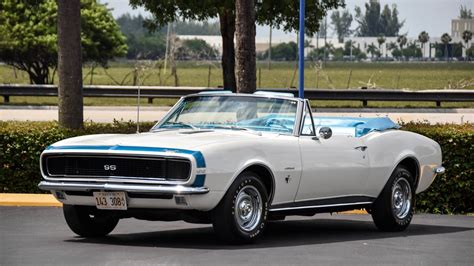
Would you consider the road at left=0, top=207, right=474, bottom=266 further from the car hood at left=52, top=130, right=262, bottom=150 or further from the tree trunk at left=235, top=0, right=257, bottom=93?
the tree trunk at left=235, top=0, right=257, bottom=93

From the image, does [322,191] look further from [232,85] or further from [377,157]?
[232,85]

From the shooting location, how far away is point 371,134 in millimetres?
13734

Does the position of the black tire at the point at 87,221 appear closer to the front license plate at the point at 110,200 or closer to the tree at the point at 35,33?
the front license plate at the point at 110,200

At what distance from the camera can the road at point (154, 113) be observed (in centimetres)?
3625

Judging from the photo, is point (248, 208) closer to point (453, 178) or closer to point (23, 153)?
point (453, 178)

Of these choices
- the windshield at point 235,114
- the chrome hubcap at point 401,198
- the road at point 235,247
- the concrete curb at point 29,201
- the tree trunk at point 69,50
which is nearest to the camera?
the road at point 235,247

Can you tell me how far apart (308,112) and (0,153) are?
549cm

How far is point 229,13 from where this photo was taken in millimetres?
41250

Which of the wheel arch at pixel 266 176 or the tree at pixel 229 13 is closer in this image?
the wheel arch at pixel 266 176

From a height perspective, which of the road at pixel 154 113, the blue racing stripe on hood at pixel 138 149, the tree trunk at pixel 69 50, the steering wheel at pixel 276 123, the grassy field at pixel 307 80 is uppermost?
the tree trunk at pixel 69 50

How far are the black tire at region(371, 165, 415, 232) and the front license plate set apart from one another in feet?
11.2

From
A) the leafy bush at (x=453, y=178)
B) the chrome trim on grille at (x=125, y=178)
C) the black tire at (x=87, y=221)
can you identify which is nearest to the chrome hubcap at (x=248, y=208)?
the chrome trim on grille at (x=125, y=178)

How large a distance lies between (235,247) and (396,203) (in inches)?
115

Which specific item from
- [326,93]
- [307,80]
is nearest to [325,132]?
[326,93]
